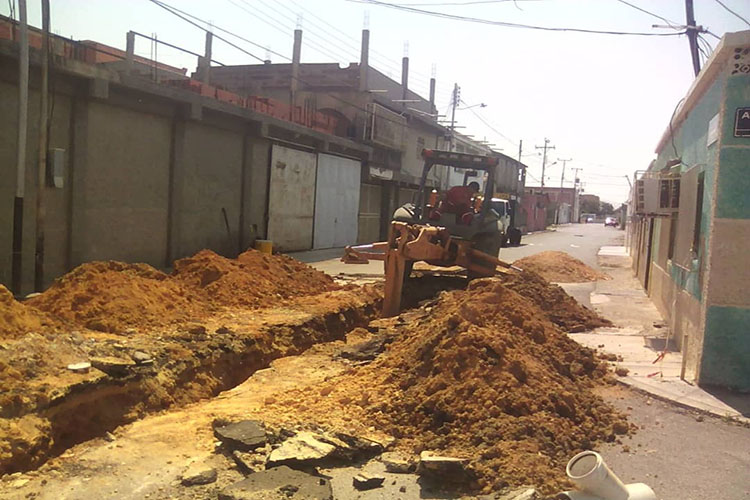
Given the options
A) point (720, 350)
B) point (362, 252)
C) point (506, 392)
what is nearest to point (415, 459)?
point (506, 392)

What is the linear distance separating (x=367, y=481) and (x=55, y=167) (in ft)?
29.2

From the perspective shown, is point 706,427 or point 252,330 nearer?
point 706,427

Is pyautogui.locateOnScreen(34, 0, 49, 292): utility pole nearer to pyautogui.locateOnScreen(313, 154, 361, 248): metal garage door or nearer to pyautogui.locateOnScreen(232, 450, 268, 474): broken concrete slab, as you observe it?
pyautogui.locateOnScreen(232, 450, 268, 474): broken concrete slab

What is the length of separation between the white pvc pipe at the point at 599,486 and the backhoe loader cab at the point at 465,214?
8318 mm

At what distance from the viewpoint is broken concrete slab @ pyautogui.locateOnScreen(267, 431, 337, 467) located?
15.0 ft

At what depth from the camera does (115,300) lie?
329 inches

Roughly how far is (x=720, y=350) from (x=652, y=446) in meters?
2.14

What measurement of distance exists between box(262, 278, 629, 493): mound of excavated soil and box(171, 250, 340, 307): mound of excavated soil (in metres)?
Answer: 4.24

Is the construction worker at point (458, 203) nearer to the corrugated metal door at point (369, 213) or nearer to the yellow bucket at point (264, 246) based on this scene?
the yellow bucket at point (264, 246)

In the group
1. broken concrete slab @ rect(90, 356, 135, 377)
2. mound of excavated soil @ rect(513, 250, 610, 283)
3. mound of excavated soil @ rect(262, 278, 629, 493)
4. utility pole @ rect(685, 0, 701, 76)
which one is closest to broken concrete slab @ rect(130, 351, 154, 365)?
broken concrete slab @ rect(90, 356, 135, 377)

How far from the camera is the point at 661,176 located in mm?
10758

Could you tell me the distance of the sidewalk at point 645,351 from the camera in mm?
6332

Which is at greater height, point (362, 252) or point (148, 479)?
point (362, 252)

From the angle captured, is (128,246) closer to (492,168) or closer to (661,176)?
(492,168)
